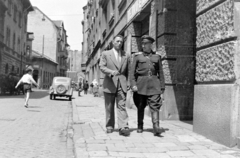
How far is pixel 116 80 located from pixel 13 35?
31136 mm

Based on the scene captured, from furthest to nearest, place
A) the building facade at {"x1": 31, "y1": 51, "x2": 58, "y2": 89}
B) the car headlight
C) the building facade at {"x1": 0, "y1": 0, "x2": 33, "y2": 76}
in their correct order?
1. the building facade at {"x1": 31, "y1": 51, "x2": 58, "y2": 89}
2. the building facade at {"x1": 0, "y1": 0, "x2": 33, "y2": 76}
3. the car headlight

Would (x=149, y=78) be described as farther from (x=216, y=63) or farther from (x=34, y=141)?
(x=34, y=141)

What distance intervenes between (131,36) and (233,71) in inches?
292

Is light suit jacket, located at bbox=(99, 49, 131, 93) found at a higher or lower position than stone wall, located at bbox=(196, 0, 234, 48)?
lower

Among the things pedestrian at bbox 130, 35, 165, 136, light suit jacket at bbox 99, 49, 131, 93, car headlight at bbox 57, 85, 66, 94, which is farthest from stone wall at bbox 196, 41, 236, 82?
car headlight at bbox 57, 85, 66, 94

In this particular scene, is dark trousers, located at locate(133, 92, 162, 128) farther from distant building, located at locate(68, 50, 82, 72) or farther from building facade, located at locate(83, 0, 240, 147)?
distant building, located at locate(68, 50, 82, 72)

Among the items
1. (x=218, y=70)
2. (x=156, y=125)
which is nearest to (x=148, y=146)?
(x=156, y=125)

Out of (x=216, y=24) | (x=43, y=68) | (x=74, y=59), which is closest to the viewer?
(x=216, y=24)

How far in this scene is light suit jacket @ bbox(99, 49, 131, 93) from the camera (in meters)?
5.39

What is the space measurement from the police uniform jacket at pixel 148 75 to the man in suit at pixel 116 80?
19cm

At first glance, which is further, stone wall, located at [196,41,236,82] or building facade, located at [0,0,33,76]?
building facade, located at [0,0,33,76]

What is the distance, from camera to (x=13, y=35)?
110ft

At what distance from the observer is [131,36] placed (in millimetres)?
11523

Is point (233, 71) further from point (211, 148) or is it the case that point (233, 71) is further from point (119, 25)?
point (119, 25)
